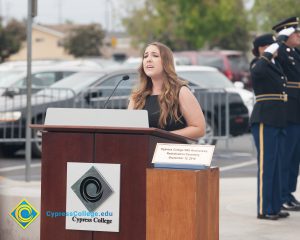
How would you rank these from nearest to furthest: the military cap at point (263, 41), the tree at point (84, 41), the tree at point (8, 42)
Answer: the military cap at point (263, 41) < the tree at point (8, 42) < the tree at point (84, 41)

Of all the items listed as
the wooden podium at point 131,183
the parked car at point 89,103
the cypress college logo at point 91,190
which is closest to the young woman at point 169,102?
the wooden podium at point 131,183

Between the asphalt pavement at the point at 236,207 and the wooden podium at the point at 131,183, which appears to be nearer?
the wooden podium at the point at 131,183

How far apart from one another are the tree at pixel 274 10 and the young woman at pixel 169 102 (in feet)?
164

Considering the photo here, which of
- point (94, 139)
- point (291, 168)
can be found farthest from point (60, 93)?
point (94, 139)

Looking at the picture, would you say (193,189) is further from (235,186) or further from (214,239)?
(235,186)

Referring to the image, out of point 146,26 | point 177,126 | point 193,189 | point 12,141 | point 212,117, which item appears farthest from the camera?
point 146,26

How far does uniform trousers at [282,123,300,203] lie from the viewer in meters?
10.1

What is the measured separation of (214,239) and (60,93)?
11.9 meters

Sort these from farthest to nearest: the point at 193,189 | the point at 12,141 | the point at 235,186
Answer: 1. the point at 12,141
2. the point at 235,186
3. the point at 193,189

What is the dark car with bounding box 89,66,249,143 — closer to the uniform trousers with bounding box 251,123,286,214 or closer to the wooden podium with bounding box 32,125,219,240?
the uniform trousers with bounding box 251,123,286,214

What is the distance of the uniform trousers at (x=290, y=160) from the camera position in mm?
10133

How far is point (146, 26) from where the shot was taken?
7700 cm

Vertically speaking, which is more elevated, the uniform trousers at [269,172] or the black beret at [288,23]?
the black beret at [288,23]

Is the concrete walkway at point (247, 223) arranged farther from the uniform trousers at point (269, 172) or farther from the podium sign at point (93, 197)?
the podium sign at point (93, 197)
